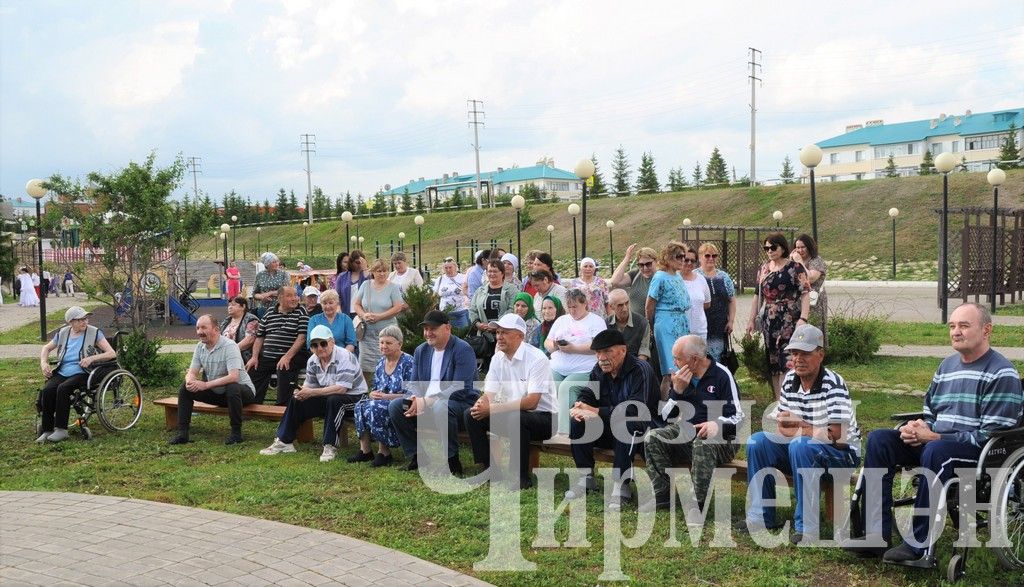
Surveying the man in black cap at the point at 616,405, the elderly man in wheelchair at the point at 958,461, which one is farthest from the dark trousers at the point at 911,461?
the man in black cap at the point at 616,405

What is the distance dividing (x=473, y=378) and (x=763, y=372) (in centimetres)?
390

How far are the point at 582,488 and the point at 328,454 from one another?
7.97ft

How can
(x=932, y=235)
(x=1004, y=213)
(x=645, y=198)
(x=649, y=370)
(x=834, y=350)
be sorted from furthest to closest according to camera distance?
(x=645, y=198) < (x=932, y=235) < (x=1004, y=213) < (x=834, y=350) < (x=649, y=370)

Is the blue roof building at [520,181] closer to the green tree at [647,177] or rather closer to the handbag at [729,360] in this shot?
the green tree at [647,177]

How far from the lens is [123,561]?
4.85 metres

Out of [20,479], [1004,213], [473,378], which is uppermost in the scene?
[1004,213]

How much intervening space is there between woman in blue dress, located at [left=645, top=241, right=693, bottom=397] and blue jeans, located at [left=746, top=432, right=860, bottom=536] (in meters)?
2.68

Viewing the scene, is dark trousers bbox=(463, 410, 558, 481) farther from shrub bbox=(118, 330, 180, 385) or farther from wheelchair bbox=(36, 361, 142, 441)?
shrub bbox=(118, 330, 180, 385)

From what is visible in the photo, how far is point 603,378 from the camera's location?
6.25 metres

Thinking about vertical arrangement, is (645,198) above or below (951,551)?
above

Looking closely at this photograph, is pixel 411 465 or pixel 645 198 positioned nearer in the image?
pixel 411 465

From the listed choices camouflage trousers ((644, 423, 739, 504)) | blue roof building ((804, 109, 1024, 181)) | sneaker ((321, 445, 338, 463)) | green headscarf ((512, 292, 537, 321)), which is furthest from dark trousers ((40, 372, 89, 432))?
blue roof building ((804, 109, 1024, 181))

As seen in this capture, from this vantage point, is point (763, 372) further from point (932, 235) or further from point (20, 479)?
point (932, 235)

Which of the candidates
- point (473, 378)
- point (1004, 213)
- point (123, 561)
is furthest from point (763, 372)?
point (1004, 213)
